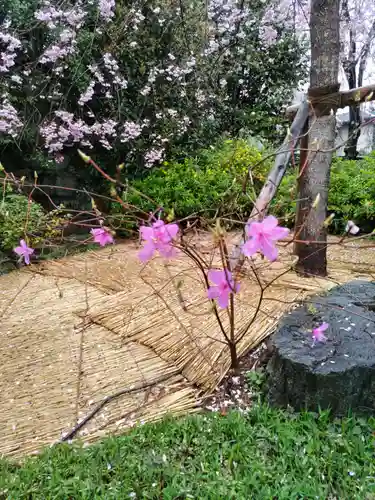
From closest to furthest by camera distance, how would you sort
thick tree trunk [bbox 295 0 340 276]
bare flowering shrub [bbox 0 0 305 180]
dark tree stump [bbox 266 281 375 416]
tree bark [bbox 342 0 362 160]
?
dark tree stump [bbox 266 281 375 416], thick tree trunk [bbox 295 0 340 276], bare flowering shrub [bbox 0 0 305 180], tree bark [bbox 342 0 362 160]

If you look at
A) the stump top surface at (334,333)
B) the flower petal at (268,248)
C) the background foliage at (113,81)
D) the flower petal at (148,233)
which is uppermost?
the background foliage at (113,81)

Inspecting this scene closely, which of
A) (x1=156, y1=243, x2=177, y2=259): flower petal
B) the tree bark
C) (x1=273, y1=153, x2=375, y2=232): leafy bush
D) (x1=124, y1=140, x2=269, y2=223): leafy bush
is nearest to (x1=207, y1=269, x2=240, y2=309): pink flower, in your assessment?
(x1=156, y1=243, x2=177, y2=259): flower petal

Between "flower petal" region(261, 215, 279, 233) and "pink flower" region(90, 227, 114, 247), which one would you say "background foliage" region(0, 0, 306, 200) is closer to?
"pink flower" region(90, 227, 114, 247)

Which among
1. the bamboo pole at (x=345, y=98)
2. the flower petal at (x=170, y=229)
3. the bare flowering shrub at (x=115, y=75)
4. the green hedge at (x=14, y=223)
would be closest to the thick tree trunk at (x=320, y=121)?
the bamboo pole at (x=345, y=98)

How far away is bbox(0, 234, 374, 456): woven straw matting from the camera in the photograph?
1.59 metres

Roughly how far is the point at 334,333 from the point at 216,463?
67 cm

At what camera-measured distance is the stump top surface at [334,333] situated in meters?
1.48

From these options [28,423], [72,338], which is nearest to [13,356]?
[72,338]

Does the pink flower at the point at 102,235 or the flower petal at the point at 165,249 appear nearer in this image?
the flower petal at the point at 165,249

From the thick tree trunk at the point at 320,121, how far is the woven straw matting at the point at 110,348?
231 millimetres

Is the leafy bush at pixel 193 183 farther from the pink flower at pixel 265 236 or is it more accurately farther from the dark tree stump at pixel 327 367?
the pink flower at pixel 265 236

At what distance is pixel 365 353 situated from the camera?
4.93 feet

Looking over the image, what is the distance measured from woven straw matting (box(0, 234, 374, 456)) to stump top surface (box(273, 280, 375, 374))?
14cm

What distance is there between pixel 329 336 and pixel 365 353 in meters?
0.15
